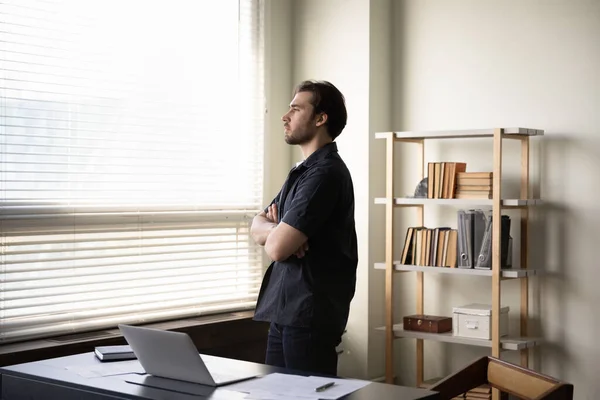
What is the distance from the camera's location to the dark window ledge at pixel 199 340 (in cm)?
346

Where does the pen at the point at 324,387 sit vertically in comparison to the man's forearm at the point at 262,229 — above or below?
below

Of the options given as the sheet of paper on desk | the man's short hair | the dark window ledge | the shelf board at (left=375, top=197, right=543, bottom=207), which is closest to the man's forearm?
the man's short hair

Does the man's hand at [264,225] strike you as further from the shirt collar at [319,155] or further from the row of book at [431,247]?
the row of book at [431,247]

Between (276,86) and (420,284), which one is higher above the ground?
(276,86)

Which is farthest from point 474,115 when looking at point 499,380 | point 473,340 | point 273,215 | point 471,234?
point 499,380

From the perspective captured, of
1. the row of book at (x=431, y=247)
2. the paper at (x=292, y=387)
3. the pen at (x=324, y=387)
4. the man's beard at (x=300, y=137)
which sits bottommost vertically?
the paper at (x=292, y=387)

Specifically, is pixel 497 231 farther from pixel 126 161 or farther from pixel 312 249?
pixel 126 161

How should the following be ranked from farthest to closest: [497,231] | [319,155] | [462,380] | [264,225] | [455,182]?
[455,182] < [497,231] < [264,225] < [319,155] < [462,380]

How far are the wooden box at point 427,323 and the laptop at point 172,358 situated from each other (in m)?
2.05

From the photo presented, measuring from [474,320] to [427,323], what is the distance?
0.91ft

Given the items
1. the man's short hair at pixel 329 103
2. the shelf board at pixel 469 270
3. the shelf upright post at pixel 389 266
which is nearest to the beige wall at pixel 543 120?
the shelf board at pixel 469 270

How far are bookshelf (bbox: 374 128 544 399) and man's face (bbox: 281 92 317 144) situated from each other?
1203 millimetres

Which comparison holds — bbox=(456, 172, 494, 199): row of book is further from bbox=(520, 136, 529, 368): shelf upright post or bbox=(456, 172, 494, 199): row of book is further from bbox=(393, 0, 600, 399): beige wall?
bbox=(393, 0, 600, 399): beige wall

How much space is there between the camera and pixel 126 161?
4074mm
